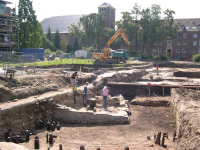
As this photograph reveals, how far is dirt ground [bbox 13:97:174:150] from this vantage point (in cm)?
909

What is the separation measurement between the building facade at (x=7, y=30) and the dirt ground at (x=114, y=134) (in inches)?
985

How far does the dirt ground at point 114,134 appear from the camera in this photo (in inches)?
358

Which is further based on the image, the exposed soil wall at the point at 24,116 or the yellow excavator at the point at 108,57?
the yellow excavator at the point at 108,57

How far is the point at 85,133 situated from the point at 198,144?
18.7ft

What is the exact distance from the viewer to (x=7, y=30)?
3228cm

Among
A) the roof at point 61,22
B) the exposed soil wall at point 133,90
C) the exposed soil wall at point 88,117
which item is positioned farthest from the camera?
the roof at point 61,22

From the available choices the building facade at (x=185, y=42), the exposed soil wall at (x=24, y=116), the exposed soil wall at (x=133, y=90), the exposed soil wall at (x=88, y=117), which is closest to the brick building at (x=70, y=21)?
the building facade at (x=185, y=42)

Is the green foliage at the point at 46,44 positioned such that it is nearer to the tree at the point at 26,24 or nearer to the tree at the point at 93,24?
the tree at the point at 93,24

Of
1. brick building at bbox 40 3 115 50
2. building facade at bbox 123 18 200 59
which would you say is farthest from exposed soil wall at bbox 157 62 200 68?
brick building at bbox 40 3 115 50

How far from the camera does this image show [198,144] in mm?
6707

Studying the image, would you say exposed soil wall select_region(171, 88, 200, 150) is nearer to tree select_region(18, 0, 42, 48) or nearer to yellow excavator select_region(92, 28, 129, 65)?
yellow excavator select_region(92, 28, 129, 65)

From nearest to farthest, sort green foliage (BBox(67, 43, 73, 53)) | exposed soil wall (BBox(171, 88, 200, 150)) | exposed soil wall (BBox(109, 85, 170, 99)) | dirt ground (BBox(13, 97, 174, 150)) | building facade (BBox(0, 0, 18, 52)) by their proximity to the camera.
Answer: exposed soil wall (BBox(171, 88, 200, 150))
dirt ground (BBox(13, 97, 174, 150))
exposed soil wall (BBox(109, 85, 170, 99))
building facade (BBox(0, 0, 18, 52))
green foliage (BBox(67, 43, 73, 53))

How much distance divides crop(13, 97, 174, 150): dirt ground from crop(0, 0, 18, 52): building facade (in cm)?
2501

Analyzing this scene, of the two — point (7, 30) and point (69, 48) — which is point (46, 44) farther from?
point (7, 30)
